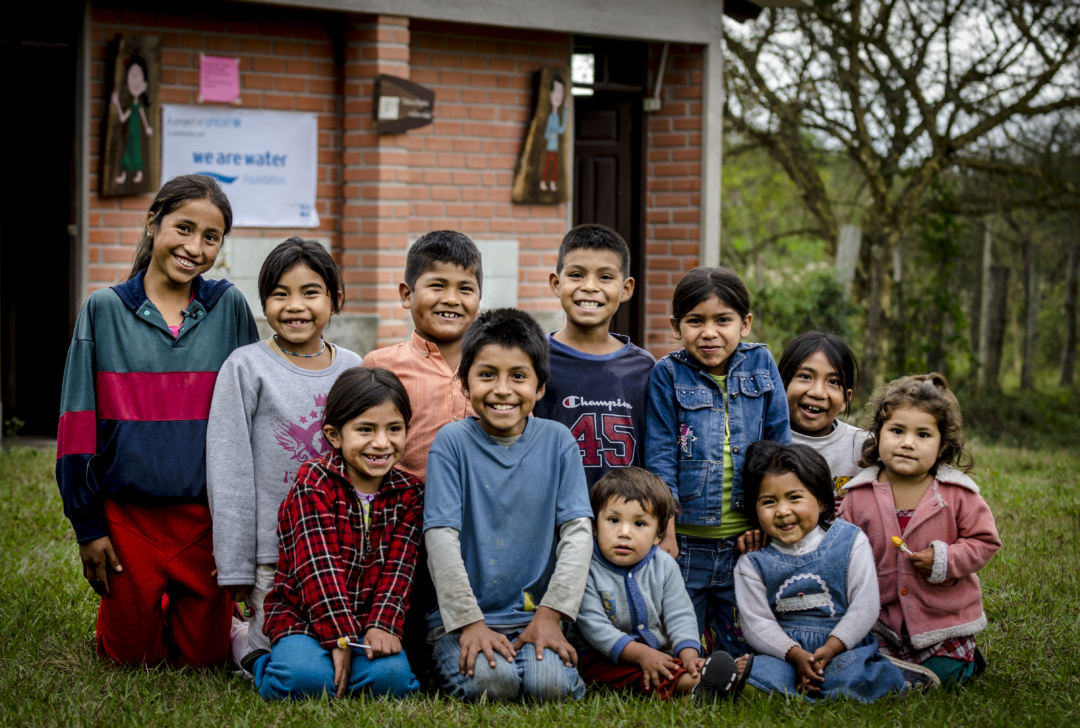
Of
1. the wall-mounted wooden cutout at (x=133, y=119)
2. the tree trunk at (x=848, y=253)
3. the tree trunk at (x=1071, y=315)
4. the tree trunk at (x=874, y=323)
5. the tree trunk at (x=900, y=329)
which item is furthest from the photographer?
the tree trunk at (x=1071, y=315)

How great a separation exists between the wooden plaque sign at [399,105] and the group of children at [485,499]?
3828mm

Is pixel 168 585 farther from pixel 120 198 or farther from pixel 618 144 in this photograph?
pixel 618 144

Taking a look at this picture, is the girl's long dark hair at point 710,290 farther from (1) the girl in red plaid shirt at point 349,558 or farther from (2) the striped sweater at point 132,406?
(2) the striped sweater at point 132,406

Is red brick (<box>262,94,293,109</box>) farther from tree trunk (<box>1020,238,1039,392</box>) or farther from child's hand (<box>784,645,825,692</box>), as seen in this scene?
tree trunk (<box>1020,238,1039,392</box>)

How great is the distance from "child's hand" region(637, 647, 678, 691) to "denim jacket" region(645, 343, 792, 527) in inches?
21.1

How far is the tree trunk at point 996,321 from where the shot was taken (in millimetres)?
11883

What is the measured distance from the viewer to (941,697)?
3.26 m

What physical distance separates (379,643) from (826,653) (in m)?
1.42

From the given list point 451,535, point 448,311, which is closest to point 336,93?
point 448,311

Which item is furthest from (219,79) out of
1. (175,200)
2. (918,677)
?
(918,677)

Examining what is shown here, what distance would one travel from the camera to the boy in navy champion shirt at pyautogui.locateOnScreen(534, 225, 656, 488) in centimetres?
360

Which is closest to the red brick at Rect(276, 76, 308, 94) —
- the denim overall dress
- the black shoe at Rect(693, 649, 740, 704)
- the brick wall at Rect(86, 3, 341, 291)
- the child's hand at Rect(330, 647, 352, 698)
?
the brick wall at Rect(86, 3, 341, 291)

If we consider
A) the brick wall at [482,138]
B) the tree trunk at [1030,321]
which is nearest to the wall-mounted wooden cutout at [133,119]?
the brick wall at [482,138]

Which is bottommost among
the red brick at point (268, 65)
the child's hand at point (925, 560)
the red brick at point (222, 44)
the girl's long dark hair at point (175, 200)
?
the child's hand at point (925, 560)
